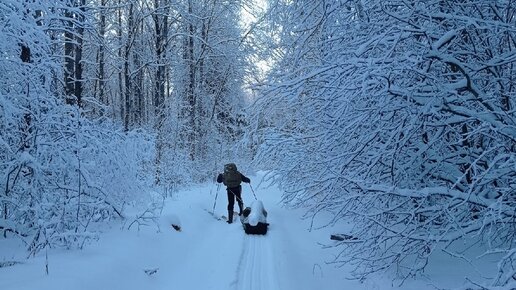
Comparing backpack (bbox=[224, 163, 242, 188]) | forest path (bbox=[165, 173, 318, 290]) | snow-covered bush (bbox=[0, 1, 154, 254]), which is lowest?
forest path (bbox=[165, 173, 318, 290])

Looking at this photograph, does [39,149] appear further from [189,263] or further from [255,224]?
[255,224]

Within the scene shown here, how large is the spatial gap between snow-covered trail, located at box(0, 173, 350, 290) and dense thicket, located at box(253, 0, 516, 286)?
193 cm

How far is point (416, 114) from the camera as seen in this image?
14.9 feet

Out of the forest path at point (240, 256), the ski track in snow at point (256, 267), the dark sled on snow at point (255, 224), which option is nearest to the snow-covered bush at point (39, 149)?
the forest path at point (240, 256)

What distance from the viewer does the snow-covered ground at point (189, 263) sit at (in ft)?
17.8

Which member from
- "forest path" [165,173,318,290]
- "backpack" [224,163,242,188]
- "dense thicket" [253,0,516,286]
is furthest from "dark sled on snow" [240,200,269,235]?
"dense thicket" [253,0,516,286]

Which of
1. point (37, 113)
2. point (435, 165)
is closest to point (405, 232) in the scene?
point (435, 165)

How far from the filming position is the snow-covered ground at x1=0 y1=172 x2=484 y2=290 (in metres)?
5.42

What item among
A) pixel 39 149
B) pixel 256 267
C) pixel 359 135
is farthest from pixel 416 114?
pixel 39 149

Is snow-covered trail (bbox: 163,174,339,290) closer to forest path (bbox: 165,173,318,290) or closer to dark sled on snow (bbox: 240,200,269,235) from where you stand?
forest path (bbox: 165,173,318,290)

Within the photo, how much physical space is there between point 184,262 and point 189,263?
0.12 meters

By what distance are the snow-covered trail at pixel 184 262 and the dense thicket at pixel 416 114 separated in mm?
1932

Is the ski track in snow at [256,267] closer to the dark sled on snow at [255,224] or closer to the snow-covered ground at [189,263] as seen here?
the snow-covered ground at [189,263]

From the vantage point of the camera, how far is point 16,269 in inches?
204
